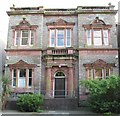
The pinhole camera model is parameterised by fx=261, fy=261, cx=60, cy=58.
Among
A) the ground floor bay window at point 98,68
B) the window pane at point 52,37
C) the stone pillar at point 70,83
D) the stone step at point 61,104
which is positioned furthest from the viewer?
the window pane at point 52,37

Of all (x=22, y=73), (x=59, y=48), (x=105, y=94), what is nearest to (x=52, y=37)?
(x=59, y=48)

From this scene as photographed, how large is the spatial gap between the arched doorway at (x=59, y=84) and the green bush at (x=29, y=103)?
12.6 ft

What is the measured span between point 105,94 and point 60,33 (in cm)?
885

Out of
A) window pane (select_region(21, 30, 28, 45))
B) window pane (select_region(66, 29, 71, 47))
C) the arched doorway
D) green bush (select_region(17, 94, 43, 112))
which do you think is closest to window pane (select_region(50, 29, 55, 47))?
window pane (select_region(66, 29, 71, 47))

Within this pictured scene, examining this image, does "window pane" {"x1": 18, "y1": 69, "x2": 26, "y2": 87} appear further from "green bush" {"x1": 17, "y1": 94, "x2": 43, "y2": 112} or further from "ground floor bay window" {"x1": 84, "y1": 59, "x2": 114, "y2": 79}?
"ground floor bay window" {"x1": 84, "y1": 59, "x2": 114, "y2": 79}

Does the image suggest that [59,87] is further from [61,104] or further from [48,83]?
[61,104]

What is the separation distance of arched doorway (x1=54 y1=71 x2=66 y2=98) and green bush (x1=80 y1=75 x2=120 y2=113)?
478cm

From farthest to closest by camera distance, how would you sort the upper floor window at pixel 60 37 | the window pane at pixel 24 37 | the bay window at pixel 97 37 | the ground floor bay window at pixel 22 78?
the window pane at pixel 24 37 → the upper floor window at pixel 60 37 → the bay window at pixel 97 37 → the ground floor bay window at pixel 22 78

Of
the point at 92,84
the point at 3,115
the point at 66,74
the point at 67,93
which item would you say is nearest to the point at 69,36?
the point at 66,74

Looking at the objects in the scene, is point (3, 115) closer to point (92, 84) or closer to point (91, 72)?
point (92, 84)

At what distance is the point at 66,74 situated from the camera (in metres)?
24.7

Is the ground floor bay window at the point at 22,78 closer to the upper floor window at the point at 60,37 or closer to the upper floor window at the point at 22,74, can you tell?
the upper floor window at the point at 22,74

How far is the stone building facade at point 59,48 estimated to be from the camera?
80.1ft

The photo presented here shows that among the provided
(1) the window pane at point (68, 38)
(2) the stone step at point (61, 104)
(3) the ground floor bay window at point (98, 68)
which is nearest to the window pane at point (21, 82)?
(2) the stone step at point (61, 104)
